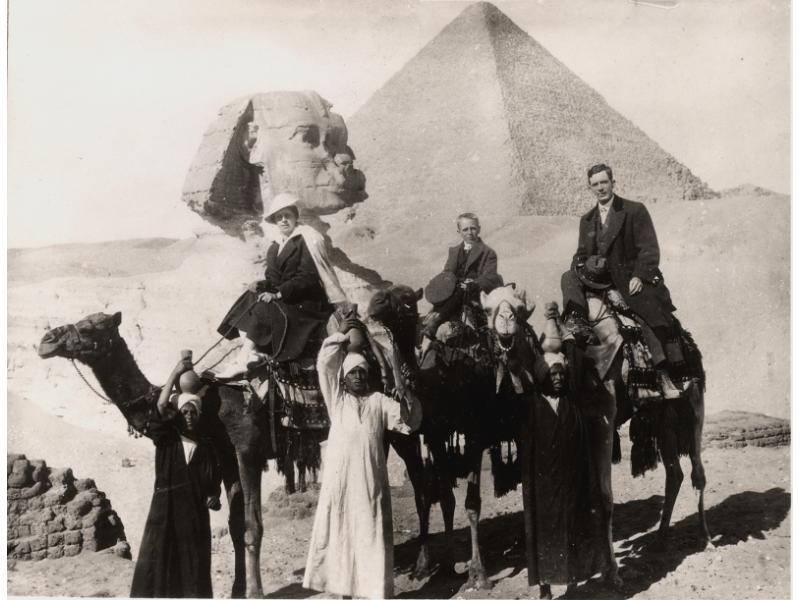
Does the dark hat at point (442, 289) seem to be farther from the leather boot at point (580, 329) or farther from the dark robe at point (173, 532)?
the dark robe at point (173, 532)

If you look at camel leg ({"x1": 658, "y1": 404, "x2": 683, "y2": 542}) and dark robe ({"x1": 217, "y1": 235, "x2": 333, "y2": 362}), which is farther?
camel leg ({"x1": 658, "y1": 404, "x2": 683, "y2": 542})

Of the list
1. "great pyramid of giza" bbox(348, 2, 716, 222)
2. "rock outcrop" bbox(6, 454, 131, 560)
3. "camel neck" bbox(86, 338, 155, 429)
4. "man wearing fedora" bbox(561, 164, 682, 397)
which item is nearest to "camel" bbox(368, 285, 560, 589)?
"man wearing fedora" bbox(561, 164, 682, 397)

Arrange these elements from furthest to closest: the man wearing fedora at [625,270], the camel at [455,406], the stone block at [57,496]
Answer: the stone block at [57,496] < the man wearing fedora at [625,270] < the camel at [455,406]

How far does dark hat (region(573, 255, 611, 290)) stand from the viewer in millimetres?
9930

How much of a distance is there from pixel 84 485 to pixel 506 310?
3842 millimetres

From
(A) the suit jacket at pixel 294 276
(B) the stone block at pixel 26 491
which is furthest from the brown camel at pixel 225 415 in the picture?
(B) the stone block at pixel 26 491

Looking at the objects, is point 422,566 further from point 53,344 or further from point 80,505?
point 53,344

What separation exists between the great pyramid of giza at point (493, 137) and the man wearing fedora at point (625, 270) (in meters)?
17.0

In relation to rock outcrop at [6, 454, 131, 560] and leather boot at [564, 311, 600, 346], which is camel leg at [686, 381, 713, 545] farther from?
rock outcrop at [6, 454, 131, 560]

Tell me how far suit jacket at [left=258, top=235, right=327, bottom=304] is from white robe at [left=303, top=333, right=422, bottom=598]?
85 cm

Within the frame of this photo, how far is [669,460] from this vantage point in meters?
10.1

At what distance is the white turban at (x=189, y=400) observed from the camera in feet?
30.6

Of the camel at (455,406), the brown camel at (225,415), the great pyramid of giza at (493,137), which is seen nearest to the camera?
the brown camel at (225,415)

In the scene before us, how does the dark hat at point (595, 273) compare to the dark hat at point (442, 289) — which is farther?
the dark hat at point (595, 273)
